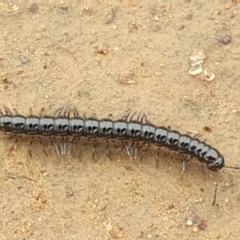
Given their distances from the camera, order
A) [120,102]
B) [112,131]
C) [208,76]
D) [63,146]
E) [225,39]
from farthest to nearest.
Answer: [225,39], [208,76], [120,102], [63,146], [112,131]

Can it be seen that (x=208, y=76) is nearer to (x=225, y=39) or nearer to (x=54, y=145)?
(x=225, y=39)

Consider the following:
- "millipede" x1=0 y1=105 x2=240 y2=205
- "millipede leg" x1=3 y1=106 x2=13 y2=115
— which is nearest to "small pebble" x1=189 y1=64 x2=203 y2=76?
"millipede" x1=0 y1=105 x2=240 y2=205

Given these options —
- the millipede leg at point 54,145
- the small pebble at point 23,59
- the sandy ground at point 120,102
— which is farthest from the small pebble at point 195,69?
the small pebble at point 23,59

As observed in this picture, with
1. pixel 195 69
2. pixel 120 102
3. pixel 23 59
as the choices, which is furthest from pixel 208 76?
pixel 23 59

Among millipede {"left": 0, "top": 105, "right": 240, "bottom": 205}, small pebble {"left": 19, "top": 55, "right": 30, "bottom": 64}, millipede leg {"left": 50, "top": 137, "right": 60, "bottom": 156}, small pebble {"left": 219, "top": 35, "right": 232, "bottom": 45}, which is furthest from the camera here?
small pebble {"left": 219, "top": 35, "right": 232, "bottom": 45}

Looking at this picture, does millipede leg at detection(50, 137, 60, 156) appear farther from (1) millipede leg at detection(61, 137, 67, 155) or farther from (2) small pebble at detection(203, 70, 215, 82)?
(2) small pebble at detection(203, 70, 215, 82)

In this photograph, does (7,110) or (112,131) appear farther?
(7,110)
